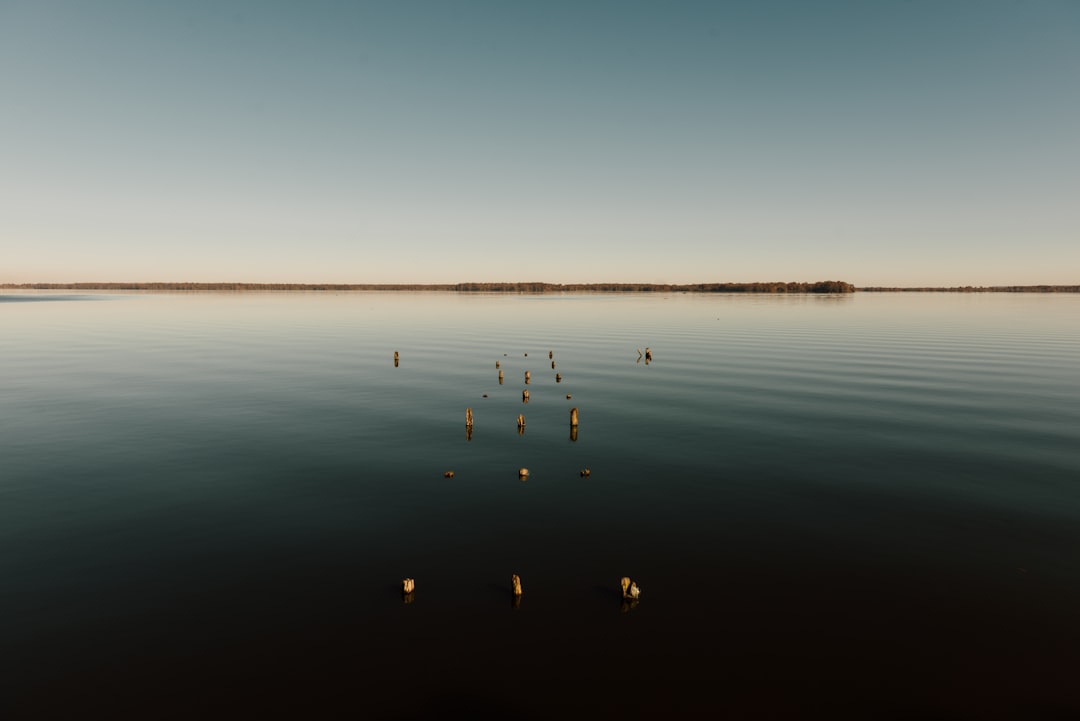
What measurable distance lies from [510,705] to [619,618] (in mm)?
3416

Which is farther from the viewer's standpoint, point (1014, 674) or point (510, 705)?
point (1014, 674)

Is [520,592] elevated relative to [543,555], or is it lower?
elevated

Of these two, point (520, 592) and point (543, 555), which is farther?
point (543, 555)

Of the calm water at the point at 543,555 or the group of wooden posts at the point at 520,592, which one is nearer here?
the calm water at the point at 543,555

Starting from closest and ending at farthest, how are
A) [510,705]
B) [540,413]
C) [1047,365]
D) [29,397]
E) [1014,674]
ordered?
[510,705] → [1014,674] → [540,413] → [29,397] → [1047,365]

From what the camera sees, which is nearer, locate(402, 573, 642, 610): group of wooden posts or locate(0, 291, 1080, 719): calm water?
locate(0, 291, 1080, 719): calm water

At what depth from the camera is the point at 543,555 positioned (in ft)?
51.1

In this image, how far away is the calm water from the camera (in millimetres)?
10789

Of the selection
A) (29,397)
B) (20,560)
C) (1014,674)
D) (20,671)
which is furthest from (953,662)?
(29,397)

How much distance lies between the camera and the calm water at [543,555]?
10.8m

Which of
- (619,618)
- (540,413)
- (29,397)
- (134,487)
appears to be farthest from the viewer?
(29,397)

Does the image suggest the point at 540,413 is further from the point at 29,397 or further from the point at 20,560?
the point at 29,397

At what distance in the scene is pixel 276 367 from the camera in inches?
1898

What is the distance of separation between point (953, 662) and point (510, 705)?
8929mm
